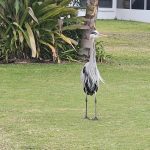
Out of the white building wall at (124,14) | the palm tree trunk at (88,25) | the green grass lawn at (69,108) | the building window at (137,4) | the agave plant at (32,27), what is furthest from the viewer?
the building window at (137,4)

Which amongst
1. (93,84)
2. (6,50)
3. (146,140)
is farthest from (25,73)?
(146,140)

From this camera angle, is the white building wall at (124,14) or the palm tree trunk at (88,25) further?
the white building wall at (124,14)

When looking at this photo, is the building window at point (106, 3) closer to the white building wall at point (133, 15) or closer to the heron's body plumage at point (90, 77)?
the white building wall at point (133, 15)

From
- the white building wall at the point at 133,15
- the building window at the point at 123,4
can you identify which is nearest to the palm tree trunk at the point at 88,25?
the white building wall at the point at 133,15

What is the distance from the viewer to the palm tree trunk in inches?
627

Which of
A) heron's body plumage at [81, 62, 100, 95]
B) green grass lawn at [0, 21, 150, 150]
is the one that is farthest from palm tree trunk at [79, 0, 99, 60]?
heron's body plumage at [81, 62, 100, 95]

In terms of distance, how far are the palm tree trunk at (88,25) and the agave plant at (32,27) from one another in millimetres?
408

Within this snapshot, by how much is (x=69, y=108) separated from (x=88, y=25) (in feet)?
21.7

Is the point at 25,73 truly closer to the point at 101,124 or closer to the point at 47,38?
the point at 47,38

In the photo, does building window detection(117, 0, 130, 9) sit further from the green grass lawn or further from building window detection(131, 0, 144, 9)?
the green grass lawn

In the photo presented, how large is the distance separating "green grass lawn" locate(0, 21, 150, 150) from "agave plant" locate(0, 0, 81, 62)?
0.60 meters

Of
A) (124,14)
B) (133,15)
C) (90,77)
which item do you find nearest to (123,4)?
(124,14)

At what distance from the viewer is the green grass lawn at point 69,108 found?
293 inches

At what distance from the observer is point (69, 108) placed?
9711mm
